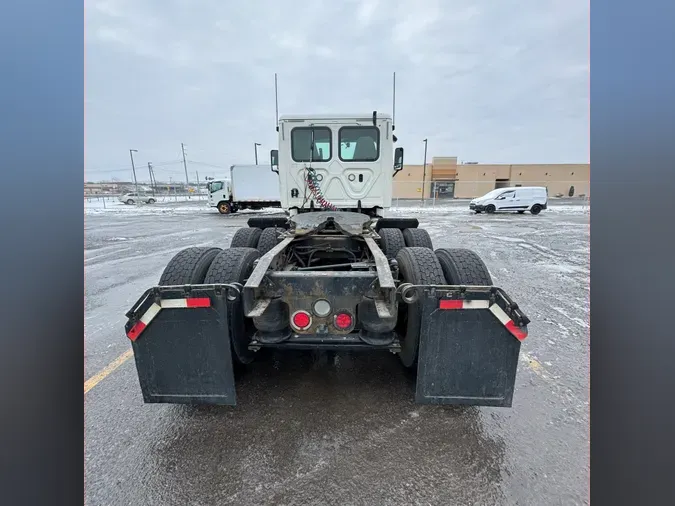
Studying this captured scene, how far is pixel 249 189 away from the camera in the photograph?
2466 centimetres

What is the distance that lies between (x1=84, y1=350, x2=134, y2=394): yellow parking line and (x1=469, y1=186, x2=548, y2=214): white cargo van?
24707mm

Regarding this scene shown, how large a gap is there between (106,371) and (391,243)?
3.70m

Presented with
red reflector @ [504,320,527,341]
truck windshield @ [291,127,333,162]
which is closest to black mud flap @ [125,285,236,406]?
red reflector @ [504,320,527,341]

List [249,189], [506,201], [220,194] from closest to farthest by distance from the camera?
[506,201] → [249,189] → [220,194]

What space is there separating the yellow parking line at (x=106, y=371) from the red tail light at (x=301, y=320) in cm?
213

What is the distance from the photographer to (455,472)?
2125 millimetres

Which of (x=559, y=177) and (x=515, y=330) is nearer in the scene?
(x=515, y=330)

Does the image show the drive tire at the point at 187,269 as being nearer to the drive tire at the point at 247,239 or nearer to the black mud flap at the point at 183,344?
the black mud flap at the point at 183,344

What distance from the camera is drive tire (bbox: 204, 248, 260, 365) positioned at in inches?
105

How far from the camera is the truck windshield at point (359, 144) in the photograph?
219 inches

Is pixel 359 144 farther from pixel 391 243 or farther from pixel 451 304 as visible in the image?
pixel 451 304

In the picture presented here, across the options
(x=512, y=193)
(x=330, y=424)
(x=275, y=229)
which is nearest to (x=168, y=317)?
(x=330, y=424)

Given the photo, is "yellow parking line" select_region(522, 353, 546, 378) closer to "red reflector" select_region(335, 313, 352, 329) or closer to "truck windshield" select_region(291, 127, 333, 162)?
"red reflector" select_region(335, 313, 352, 329)

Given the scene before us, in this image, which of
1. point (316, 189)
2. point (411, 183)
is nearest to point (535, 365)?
point (316, 189)
